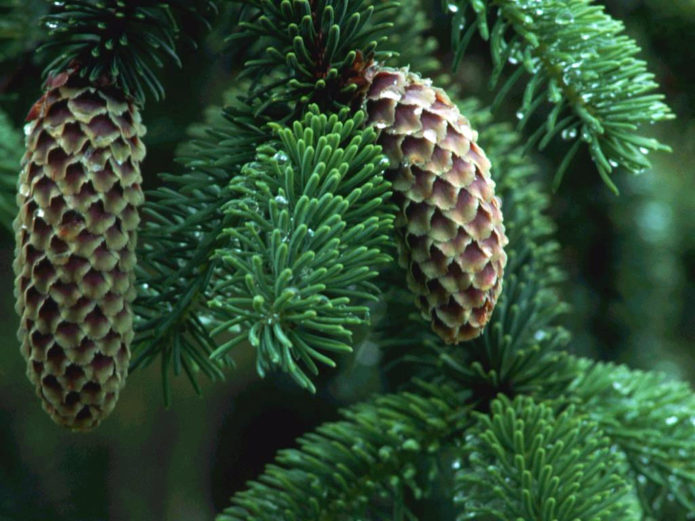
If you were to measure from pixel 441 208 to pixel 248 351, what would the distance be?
1.18m

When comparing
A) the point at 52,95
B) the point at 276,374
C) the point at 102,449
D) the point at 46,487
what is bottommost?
the point at 102,449

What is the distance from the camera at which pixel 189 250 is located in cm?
77

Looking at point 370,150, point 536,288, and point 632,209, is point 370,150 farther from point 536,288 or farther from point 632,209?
point 632,209

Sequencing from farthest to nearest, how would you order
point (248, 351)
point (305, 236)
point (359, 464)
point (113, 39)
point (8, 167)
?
point (248, 351)
point (8, 167)
point (359, 464)
point (113, 39)
point (305, 236)

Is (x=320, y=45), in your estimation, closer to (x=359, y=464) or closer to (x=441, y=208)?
(x=441, y=208)

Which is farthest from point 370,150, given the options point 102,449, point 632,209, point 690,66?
point 102,449

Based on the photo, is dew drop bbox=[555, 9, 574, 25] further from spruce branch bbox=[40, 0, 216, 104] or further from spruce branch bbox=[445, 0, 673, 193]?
spruce branch bbox=[40, 0, 216, 104]

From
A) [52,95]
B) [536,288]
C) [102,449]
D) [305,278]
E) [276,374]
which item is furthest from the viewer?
[102,449]

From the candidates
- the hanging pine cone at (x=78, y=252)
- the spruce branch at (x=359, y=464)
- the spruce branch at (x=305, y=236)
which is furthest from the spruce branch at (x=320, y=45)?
the spruce branch at (x=359, y=464)

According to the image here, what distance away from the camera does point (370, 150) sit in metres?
0.63

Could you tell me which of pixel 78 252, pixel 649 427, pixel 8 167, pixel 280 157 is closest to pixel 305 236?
pixel 280 157

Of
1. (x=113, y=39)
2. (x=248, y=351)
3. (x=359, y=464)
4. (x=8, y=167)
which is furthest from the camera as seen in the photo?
(x=248, y=351)

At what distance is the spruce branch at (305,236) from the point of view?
569mm

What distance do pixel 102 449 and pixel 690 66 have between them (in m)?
1.41
